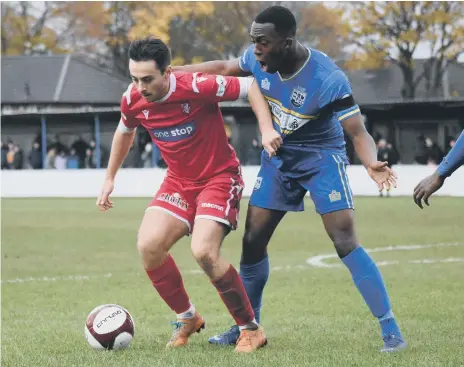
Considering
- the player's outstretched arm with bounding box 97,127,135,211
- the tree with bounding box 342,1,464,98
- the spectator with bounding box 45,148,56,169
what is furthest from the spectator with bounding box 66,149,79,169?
the player's outstretched arm with bounding box 97,127,135,211

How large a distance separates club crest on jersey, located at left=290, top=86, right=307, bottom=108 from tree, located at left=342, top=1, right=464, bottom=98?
34.6 metres

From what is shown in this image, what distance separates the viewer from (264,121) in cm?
622

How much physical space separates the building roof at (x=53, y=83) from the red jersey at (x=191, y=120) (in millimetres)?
45881

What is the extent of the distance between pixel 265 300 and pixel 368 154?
3236 millimetres

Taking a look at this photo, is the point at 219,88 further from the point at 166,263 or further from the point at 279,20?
the point at 166,263

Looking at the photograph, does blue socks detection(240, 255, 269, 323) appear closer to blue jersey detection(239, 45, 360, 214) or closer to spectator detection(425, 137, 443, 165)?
blue jersey detection(239, 45, 360, 214)

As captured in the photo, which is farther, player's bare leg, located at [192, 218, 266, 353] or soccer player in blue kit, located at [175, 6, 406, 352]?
player's bare leg, located at [192, 218, 266, 353]

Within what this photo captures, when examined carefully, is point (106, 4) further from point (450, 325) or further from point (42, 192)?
point (450, 325)

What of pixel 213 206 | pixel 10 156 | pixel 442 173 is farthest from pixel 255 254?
pixel 10 156

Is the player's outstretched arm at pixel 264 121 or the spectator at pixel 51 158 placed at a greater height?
the player's outstretched arm at pixel 264 121

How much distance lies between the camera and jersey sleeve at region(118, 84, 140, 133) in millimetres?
6645

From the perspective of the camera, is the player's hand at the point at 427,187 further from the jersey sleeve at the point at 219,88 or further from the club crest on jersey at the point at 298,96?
the jersey sleeve at the point at 219,88

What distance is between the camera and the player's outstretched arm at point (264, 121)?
596 centimetres

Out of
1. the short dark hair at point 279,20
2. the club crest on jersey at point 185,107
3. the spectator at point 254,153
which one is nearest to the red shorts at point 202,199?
the club crest on jersey at point 185,107
